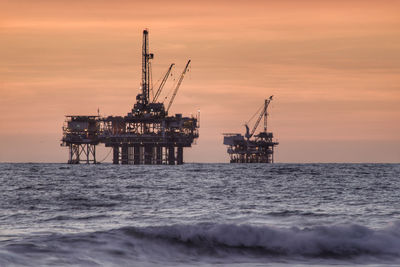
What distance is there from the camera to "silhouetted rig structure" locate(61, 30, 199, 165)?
624 ft

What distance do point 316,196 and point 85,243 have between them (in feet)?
95.3

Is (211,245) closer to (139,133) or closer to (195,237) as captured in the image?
(195,237)

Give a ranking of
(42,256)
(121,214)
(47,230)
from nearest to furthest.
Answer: (42,256)
(47,230)
(121,214)

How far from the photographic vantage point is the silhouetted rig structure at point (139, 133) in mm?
190250

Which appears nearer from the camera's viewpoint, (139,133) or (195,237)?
(195,237)

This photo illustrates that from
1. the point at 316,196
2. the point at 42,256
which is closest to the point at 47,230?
the point at 42,256

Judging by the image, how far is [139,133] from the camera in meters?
194

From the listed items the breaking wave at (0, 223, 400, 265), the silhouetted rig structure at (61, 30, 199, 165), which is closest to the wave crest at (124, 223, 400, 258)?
the breaking wave at (0, 223, 400, 265)

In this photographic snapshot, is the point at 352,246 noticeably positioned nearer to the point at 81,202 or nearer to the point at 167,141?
the point at 81,202

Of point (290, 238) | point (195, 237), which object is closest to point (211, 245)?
point (195, 237)

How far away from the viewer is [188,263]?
21344 mm

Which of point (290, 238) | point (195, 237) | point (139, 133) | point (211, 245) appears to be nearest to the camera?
point (211, 245)

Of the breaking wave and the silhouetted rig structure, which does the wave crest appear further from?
the silhouetted rig structure

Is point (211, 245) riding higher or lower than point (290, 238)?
lower
